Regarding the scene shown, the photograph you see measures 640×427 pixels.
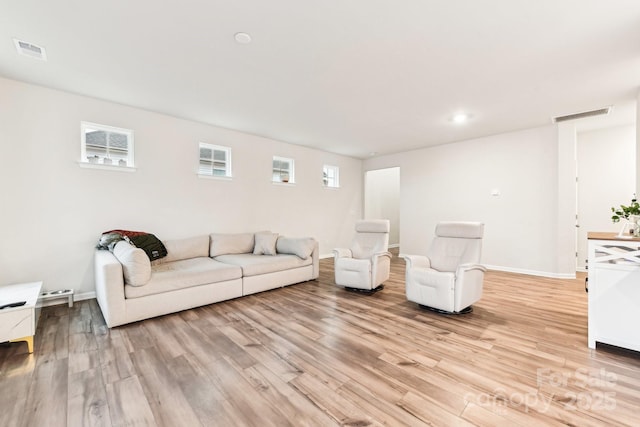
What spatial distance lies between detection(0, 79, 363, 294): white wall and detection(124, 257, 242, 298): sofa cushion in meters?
0.97

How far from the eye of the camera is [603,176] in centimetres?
484

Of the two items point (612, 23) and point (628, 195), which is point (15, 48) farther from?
point (628, 195)

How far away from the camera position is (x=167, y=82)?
317 centimetres

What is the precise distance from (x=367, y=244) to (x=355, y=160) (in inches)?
149

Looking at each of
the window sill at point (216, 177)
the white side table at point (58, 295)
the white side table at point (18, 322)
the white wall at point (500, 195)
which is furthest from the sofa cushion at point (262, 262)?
the white wall at point (500, 195)

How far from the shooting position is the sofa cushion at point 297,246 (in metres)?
4.41

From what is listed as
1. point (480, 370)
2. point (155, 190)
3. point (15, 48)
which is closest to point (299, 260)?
point (155, 190)

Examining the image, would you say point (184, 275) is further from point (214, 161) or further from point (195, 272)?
point (214, 161)

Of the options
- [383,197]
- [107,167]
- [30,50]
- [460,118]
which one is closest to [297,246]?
[107,167]

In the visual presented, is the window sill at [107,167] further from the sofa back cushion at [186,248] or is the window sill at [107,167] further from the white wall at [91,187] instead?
the sofa back cushion at [186,248]

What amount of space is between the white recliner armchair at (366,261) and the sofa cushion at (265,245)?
1132 mm

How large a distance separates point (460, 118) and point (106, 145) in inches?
216

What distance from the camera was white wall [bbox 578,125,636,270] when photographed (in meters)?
4.62

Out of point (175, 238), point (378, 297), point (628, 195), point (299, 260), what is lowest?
point (378, 297)
